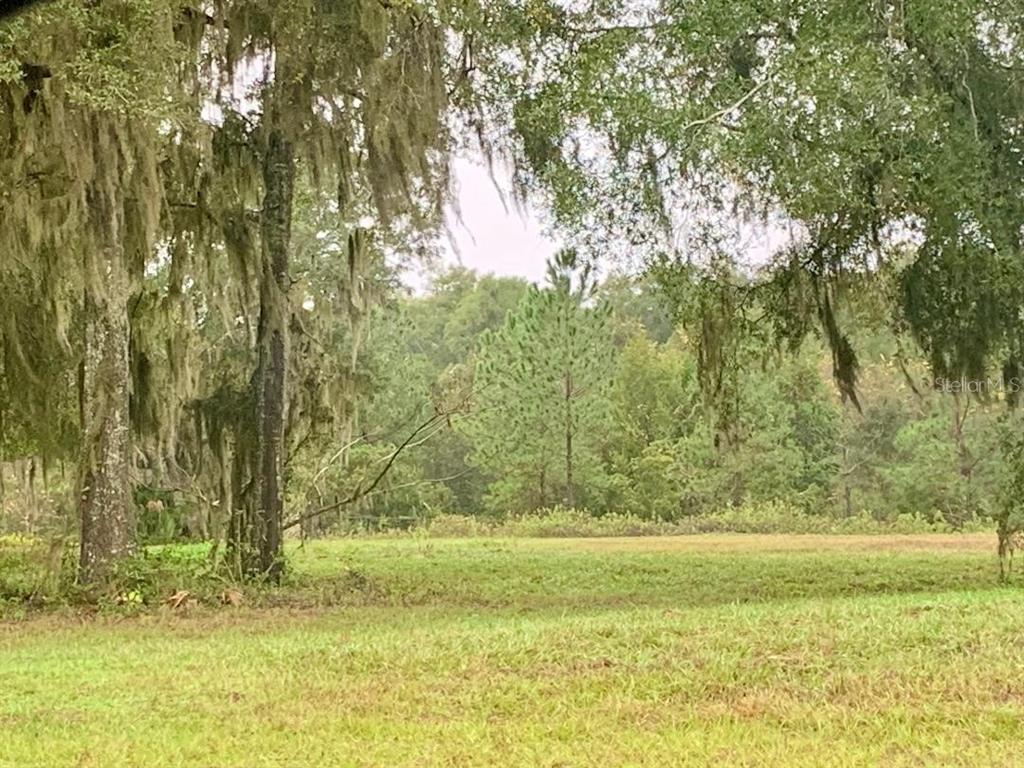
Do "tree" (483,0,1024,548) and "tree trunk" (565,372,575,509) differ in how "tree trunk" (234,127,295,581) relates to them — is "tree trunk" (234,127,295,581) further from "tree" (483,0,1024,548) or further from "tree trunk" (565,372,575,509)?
"tree trunk" (565,372,575,509)

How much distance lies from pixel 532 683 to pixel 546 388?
25.9m

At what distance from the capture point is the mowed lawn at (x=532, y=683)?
4.02 metres

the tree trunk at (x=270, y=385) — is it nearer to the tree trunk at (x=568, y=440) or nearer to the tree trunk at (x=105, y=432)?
the tree trunk at (x=105, y=432)

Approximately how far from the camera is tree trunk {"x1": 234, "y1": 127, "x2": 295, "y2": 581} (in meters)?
11.5

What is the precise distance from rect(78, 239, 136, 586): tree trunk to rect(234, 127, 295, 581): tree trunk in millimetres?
1508

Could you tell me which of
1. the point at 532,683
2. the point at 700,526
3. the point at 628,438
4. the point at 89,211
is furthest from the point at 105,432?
the point at 628,438

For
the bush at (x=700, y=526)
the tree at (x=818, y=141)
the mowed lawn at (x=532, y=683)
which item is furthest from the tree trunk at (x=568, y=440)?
the mowed lawn at (x=532, y=683)

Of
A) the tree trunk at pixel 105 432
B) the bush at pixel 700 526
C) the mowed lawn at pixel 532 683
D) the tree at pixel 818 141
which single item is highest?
the tree at pixel 818 141

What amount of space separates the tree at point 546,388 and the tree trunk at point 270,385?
1894cm

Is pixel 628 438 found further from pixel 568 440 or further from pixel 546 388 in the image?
pixel 546 388

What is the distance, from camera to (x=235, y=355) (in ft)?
50.3

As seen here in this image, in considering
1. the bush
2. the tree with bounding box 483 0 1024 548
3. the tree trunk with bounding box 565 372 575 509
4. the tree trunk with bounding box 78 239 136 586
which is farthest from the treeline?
the tree with bounding box 483 0 1024 548

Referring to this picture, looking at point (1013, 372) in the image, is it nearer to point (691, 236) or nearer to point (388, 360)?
point (691, 236)

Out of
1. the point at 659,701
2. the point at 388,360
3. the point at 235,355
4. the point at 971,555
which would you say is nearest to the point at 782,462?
the point at 388,360
